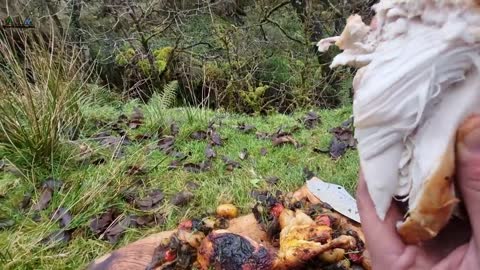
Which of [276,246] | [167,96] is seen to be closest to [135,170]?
[276,246]

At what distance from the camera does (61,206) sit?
254 cm

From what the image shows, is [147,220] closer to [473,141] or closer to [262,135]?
[262,135]

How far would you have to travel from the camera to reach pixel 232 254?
145 centimetres

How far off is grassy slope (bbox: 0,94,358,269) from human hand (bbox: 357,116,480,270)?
1478 mm

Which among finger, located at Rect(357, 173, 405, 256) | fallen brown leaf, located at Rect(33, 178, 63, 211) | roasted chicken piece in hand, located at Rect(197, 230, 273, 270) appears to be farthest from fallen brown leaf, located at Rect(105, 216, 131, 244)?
finger, located at Rect(357, 173, 405, 256)

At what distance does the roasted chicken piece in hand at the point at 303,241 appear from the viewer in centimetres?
143

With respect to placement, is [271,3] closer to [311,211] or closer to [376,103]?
[311,211]

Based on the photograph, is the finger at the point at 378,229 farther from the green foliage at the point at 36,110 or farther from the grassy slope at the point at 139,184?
the green foliage at the point at 36,110

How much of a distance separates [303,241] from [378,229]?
582 mm

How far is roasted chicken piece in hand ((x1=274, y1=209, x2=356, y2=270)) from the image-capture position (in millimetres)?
1430

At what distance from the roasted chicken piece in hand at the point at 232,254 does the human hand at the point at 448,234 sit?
A: 551mm

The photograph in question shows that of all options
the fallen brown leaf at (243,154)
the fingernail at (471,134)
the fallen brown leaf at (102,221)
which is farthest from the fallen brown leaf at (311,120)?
the fingernail at (471,134)

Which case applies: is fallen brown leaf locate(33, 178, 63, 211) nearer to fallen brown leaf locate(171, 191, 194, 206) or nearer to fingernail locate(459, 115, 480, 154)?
fallen brown leaf locate(171, 191, 194, 206)

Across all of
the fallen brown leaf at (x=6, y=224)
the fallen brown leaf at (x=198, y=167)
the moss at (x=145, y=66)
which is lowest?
the moss at (x=145, y=66)
